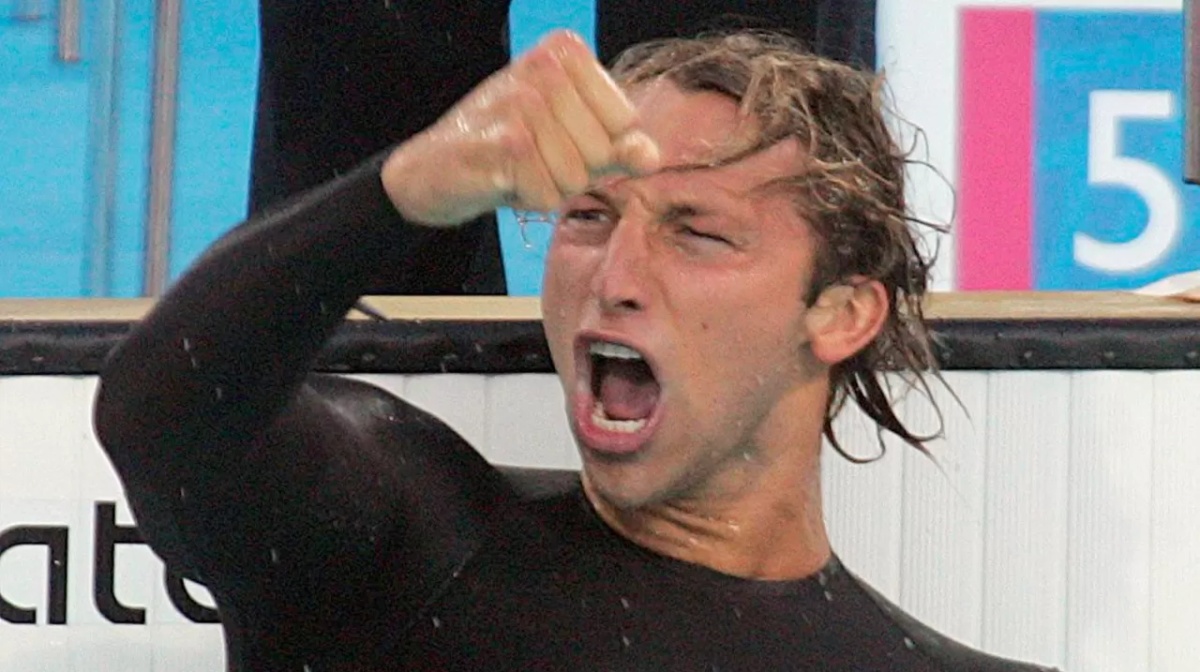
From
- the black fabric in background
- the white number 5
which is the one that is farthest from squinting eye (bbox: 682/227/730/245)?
the white number 5

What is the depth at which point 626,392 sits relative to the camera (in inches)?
50.4

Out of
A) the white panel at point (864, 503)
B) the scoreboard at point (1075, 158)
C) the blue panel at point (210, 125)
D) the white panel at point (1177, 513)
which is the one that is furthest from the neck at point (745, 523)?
the blue panel at point (210, 125)

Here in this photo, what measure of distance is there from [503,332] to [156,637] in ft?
1.12

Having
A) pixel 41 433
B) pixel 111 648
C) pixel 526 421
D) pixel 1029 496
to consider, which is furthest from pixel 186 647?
pixel 1029 496

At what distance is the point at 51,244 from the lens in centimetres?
279

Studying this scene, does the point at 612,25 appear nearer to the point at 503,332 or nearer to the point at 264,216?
the point at 503,332

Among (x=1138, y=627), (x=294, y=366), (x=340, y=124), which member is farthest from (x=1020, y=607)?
(x=340, y=124)

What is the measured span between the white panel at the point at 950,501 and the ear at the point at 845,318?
23cm

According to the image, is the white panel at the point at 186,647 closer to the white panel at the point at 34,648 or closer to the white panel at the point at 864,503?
the white panel at the point at 34,648

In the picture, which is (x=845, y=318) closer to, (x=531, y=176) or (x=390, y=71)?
(x=531, y=176)

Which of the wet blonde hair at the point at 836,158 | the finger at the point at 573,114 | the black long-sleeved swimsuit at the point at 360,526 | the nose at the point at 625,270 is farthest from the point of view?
the wet blonde hair at the point at 836,158

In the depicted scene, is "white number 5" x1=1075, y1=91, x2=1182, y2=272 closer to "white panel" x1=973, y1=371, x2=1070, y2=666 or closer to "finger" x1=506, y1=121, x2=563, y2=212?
"white panel" x1=973, y1=371, x2=1070, y2=666

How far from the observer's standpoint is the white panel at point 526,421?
1583 millimetres

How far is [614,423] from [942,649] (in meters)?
0.28
